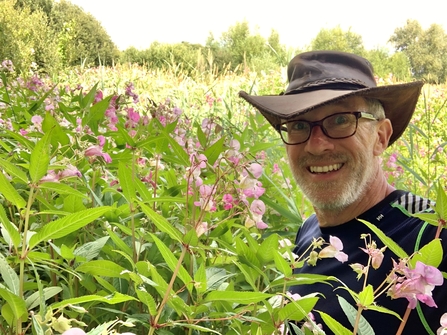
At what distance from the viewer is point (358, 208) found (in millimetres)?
1809

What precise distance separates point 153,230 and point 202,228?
32 centimetres

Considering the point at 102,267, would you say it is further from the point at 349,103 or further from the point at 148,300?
the point at 349,103

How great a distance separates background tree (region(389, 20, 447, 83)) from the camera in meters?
42.0

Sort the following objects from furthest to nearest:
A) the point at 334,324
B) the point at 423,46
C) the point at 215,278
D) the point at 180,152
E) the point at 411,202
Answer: the point at 423,46
the point at 411,202
the point at 180,152
the point at 215,278
the point at 334,324

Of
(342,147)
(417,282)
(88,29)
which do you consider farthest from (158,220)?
(88,29)

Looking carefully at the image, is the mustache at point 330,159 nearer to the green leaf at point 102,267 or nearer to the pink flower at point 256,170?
the pink flower at point 256,170

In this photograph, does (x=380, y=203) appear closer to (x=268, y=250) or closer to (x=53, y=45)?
(x=268, y=250)

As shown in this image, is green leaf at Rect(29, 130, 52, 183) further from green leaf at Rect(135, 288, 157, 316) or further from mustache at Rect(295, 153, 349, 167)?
mustache at Rect(295, 153, 349, 167)

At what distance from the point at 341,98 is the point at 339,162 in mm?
267

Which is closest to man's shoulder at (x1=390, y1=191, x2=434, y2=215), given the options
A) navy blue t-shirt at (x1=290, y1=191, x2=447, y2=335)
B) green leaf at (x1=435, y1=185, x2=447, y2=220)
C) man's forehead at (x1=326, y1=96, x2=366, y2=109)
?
navy blue t-shirt at (x1=290, y1=191, x2=447, y2=335)

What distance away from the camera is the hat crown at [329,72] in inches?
72.8

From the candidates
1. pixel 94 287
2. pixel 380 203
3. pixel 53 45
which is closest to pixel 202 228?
pixel 94 287

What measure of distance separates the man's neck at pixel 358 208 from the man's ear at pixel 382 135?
0.13m

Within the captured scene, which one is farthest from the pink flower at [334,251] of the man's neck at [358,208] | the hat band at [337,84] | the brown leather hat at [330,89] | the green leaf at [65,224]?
the hat band at [337,84]
